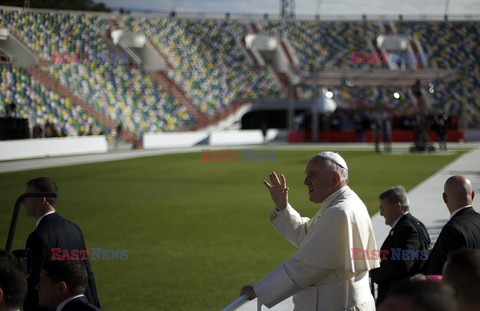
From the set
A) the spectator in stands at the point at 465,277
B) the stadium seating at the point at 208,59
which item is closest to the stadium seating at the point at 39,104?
the stadium seating at the point at 208,59

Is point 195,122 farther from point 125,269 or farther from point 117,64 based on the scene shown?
point 125,269

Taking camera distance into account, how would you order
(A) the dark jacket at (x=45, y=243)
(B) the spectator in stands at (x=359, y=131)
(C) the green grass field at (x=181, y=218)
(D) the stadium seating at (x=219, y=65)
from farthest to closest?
(D) the stadium seating at (x=219, y=65), (B) the spectator in stands at (x=359, y=131), (C) the green grass field at (x=181, y=218), (A) the dark jacket at (x=45, y=243)

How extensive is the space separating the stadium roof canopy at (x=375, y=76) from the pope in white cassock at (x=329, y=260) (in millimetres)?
39206

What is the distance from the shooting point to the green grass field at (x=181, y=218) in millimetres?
9336

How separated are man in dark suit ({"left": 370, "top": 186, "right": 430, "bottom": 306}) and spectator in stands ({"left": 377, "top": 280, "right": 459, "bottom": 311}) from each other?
3.17 m

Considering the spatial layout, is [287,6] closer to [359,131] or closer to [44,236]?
[359,131]

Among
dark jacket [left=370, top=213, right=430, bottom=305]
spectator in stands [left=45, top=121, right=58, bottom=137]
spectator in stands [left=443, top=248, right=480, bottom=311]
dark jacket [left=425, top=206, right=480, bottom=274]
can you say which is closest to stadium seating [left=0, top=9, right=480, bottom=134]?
spectator in stands [left=45, top=121, right=58, bottom=137]

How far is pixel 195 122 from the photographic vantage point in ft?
178

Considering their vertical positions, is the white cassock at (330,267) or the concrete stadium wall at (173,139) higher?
the white cassock at (330,267)

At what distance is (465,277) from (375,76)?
4429 centimetres

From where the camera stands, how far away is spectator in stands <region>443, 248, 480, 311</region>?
3031mm

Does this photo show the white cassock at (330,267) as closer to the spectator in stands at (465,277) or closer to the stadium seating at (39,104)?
the spectator in stands at (465,277)

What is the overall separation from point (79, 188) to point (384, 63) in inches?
1756

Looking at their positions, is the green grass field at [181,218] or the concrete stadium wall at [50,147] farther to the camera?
the concrete stadium wall at [50,147]
